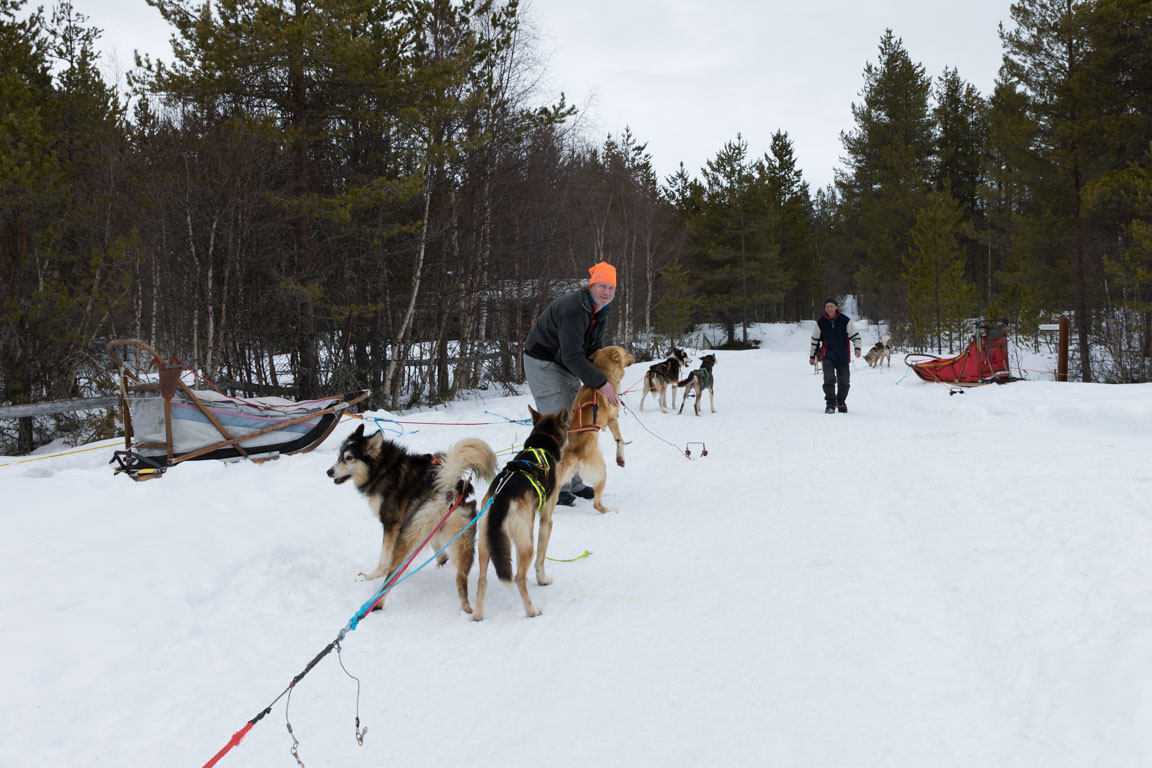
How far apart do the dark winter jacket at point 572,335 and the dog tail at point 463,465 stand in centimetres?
145

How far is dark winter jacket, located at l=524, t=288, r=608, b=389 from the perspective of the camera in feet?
15.9

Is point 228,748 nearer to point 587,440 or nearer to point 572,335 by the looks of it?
point 587,440

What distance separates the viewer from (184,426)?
19.6 ft

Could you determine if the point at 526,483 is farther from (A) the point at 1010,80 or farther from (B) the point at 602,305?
(A) the point at 1010,80

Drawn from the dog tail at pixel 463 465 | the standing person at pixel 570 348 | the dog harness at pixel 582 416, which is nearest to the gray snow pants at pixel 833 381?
the standing person at pixel 570 348

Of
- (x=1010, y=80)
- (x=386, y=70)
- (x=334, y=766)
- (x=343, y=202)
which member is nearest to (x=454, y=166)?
(x=386, y=70)

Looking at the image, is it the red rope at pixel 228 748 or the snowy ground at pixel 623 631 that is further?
the snowy ground at pixel 623 631

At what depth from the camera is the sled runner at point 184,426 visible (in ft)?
19.0

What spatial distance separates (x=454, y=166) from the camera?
12.0m

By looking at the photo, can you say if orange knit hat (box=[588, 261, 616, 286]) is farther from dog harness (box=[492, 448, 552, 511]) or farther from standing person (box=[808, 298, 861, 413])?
standing person (box=[808, 298, 861, 413])

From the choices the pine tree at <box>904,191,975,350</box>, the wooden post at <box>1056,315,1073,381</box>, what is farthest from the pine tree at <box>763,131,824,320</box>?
the wooden post at <box>1056,315,1073,381</box>

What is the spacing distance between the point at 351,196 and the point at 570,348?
633 cm

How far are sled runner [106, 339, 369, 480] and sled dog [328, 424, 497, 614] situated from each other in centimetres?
286

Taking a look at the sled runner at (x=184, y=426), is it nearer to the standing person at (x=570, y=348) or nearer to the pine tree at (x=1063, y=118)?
the standing person at (x=570, y=348)
